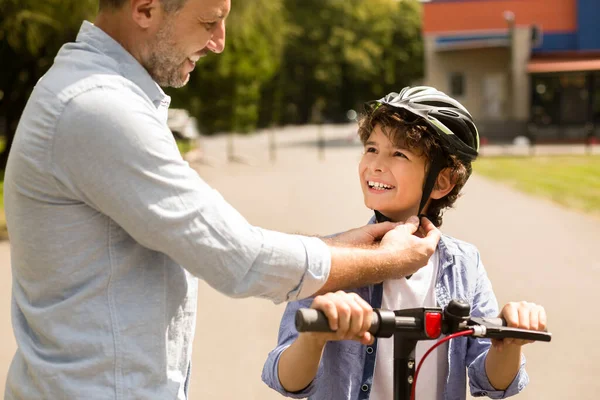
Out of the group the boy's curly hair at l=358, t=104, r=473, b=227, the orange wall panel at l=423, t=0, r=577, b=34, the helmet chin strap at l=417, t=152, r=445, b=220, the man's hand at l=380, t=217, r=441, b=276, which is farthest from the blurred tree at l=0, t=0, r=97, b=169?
the orange wall panel at l=423, t=0, r=577, b=34

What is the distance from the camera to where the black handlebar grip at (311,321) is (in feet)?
6.70

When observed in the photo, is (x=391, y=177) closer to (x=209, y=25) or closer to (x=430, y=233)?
(x=430, y=233)

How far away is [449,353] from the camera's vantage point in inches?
114

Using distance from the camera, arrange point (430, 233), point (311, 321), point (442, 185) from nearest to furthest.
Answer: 1. point (311, 321)
2. point (430, 233)
3. point (442, 185)

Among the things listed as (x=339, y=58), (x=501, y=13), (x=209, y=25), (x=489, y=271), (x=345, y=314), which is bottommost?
(x=339, y=58)

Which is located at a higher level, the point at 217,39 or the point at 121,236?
the point at 217,39

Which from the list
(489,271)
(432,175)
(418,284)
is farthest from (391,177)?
(489,271)

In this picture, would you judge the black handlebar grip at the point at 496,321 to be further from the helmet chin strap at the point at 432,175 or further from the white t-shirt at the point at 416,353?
the helmet chin strap at the point at 432,175

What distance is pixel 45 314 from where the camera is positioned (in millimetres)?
2184

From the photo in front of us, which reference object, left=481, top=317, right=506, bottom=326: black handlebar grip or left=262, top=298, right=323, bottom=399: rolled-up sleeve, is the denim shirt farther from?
left=481, top=317, right=506, bottom=326: black handlebar grip

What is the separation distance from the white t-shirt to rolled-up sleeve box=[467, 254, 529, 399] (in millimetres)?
94

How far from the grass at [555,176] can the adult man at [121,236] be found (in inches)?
589

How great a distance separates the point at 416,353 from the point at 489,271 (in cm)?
774

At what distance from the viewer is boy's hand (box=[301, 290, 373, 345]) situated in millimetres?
2107
